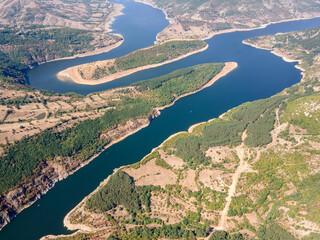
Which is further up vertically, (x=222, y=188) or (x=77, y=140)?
(x=77, y=140)

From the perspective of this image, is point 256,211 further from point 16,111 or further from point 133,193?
point 16,111

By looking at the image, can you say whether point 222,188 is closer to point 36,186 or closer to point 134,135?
point 134,135

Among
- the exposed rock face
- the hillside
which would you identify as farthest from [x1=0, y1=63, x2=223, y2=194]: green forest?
the hillside

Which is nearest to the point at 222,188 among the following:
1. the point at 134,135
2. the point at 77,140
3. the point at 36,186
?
the point at 134,135

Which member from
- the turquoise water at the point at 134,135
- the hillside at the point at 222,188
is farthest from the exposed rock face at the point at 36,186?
the hillside at the point at 222,188

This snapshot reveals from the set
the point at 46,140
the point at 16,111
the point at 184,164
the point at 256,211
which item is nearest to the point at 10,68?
the point at 16,111

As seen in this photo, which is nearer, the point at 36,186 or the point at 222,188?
the point at 222,188

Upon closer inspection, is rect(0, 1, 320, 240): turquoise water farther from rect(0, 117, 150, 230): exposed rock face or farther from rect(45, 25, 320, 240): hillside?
rect(45, 25, 320, 240): hillside

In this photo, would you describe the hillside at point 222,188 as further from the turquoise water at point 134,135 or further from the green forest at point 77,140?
the green forest at point 77,140

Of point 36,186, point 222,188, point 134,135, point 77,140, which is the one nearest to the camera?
point 222,188
